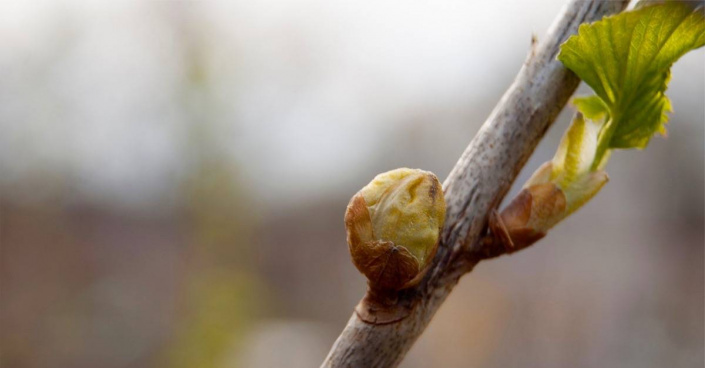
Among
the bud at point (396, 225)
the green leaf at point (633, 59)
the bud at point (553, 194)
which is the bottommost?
the bud at point (396, 225)

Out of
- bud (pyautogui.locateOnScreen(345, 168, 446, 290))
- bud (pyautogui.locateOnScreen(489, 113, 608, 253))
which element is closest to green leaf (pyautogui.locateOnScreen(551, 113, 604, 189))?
bud (pyautogui.locateOnScreen(489, 113, 608, 253))

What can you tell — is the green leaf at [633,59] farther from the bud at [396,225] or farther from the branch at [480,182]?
the bud at [396,225]

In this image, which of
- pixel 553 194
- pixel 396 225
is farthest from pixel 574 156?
pixel 396 225

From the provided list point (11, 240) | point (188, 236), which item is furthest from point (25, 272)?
point (188, 236)

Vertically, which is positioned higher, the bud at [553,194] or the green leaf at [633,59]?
the green leaf at [633,59]

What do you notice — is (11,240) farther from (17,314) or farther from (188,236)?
(188,236)

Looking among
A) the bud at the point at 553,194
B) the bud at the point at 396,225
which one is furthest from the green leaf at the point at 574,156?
the bud at the point at 396,225
